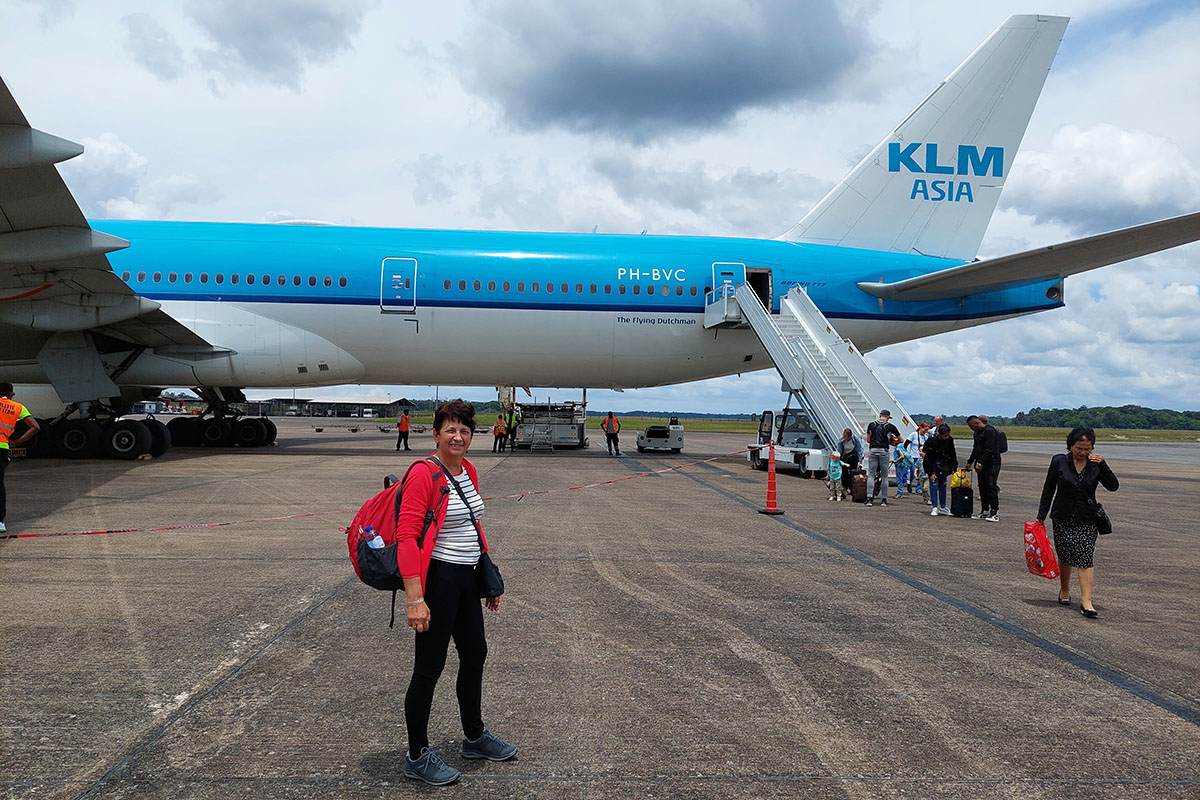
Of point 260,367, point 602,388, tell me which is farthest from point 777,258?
point 260,367

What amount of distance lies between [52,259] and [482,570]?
13783 millimetres

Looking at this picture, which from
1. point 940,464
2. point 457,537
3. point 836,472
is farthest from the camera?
point 836,472

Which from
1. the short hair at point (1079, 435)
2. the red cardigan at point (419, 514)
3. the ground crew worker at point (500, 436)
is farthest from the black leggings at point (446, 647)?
the ground crew worker at point (500, 436)

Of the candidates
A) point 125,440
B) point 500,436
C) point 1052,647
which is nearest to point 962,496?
point 1052,647

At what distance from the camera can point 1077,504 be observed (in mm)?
6652

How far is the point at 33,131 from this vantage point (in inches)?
412

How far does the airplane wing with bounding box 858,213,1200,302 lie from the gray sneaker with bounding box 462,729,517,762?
16522mm

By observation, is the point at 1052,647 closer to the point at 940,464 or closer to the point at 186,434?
the point at 940,464

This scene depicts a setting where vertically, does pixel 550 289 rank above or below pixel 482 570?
above

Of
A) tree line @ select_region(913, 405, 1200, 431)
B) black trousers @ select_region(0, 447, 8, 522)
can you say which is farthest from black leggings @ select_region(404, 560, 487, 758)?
tree line @ select_region(913, 405, 1200, 431)

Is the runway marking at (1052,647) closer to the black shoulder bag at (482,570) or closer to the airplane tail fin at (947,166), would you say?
the black shoulder bag at (482,570)

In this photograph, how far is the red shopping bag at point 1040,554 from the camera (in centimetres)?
677

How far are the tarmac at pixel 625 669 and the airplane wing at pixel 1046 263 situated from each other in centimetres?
836

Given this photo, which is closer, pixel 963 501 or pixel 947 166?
pixel 963 501
